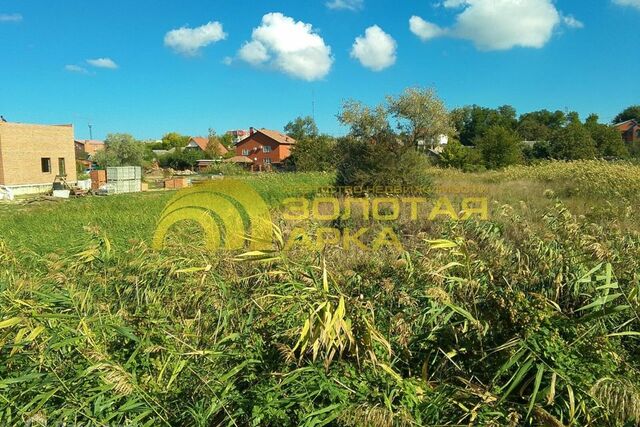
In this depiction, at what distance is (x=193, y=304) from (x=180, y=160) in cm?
5682

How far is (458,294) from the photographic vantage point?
272 centimetres

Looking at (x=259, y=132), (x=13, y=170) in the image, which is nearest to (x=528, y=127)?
(x=259, y=132)

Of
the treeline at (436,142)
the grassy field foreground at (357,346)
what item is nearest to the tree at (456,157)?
the treeline at (436,142)

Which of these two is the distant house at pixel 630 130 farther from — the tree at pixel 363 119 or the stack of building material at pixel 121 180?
the stack of building material at pixel 121 180

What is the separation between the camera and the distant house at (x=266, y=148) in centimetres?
6041

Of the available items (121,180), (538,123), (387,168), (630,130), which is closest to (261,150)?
(121,180)

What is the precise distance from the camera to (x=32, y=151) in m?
25.9

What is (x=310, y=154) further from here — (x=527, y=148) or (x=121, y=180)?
(x=527, y=148)

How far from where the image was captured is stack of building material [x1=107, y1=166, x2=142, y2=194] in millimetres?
23688

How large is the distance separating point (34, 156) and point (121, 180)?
7045 millimetres

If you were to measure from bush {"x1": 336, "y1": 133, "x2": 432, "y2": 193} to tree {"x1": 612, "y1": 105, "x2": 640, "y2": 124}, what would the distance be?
77366mm

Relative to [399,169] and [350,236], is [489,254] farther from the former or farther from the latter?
[399,169]

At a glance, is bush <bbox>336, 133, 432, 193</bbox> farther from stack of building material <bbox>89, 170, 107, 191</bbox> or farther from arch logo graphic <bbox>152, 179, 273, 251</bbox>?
stack of building material <bbox>89, 170, 107, 191</bbox>

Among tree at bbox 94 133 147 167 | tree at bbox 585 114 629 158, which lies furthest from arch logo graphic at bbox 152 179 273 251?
tree at bbox 94 133 147 167
